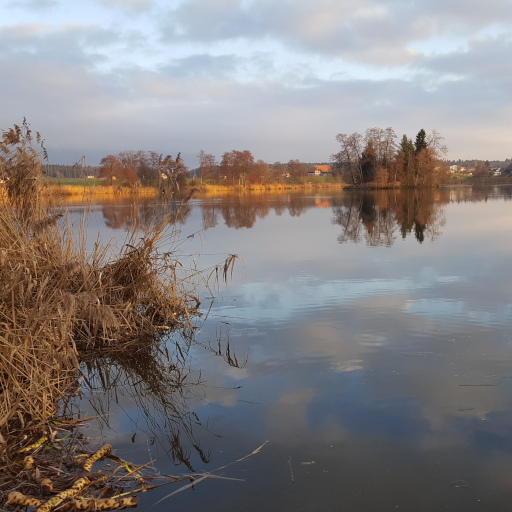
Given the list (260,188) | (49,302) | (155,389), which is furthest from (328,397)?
(260,188)

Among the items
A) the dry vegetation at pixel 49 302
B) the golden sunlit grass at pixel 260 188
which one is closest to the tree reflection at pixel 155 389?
the dry vegetation at pixel 49 302

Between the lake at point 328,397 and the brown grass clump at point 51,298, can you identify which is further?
the brown grass clump at point 51,298

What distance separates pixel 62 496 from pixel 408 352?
3.59 metres

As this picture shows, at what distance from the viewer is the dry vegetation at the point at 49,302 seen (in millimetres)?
3758

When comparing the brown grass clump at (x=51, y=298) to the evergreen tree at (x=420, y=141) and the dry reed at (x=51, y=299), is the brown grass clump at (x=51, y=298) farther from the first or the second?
the evergreen tree at (x=420, y=141)

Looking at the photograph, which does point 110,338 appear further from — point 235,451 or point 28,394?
point 235,451

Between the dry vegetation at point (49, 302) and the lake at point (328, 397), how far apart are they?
428 millimetres

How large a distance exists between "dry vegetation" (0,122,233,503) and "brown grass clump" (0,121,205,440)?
1 centimetres

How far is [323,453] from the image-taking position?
3.33m

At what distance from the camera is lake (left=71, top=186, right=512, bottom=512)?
9.82ft

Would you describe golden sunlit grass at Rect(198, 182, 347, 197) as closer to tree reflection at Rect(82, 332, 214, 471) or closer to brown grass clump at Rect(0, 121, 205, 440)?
brown grass clump at Rect(0, 121, 205, 440)

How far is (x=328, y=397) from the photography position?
13.7 feet

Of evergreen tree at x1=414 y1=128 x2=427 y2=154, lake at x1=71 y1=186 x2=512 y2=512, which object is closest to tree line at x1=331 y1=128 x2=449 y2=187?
evergreen tree at x1=414 y1=128 x2=427 y2=154

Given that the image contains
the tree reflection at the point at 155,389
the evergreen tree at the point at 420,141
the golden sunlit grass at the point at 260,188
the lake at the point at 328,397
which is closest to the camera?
the lake at the point at 328,397
